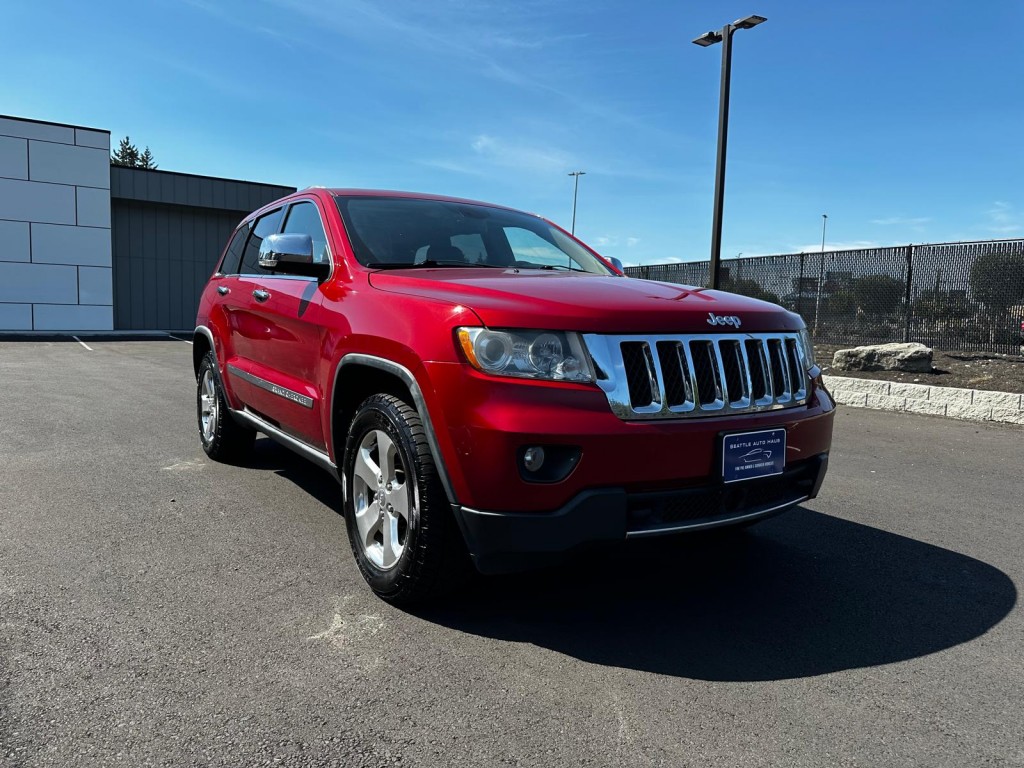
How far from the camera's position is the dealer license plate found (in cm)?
278

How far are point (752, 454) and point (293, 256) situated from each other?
2262 millimetres

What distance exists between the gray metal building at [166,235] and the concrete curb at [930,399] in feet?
70.0

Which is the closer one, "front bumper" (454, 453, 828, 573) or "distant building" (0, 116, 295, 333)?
"front bumper" (454, 453, 828, 573)

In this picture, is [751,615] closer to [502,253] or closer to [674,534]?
[674,534]

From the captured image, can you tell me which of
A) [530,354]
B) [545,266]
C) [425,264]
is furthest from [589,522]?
[545,266]

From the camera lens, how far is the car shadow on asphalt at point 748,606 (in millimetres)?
2738

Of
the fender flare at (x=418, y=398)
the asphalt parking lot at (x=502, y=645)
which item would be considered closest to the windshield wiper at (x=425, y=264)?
the fender flare at (x=418, y=398)

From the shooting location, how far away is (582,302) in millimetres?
2758

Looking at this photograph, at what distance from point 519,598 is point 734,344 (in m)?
1.37

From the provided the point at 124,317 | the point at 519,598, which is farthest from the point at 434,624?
the point at 124,317

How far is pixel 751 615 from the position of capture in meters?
3.08

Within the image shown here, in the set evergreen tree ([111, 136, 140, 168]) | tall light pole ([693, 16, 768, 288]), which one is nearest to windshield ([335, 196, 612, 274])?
tall light pole ([693, 16, 768, 288])

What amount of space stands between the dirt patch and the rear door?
7.85 m

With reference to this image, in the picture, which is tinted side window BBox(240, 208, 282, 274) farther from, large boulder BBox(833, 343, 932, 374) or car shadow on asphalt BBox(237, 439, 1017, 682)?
large boulder BBox(833, 343, 932, 374)
